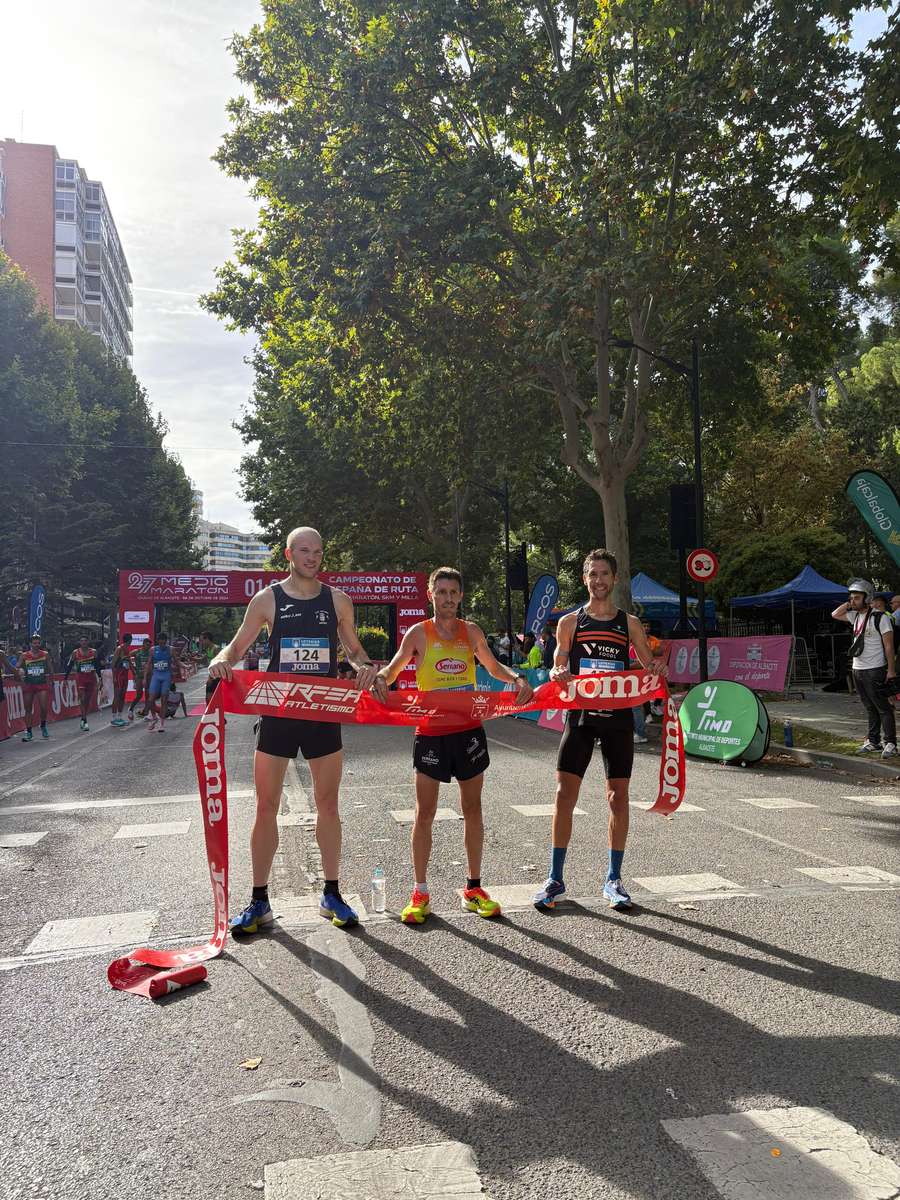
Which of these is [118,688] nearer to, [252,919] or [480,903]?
[252,919]

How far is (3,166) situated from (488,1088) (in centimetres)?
8543

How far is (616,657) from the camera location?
5.95 meters

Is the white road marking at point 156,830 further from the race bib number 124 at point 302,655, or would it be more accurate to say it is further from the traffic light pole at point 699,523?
the traffic light pole at point 699,523

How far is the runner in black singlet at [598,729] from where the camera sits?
5.67m

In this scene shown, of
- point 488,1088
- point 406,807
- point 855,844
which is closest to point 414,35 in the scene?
point 406,807

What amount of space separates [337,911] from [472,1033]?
1.62 m

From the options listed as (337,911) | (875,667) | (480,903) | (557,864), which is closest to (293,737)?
(337,911)

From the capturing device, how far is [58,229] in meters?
78.8

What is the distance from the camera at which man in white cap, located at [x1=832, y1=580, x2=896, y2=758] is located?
1177 cm

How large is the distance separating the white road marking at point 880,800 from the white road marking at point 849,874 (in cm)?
294

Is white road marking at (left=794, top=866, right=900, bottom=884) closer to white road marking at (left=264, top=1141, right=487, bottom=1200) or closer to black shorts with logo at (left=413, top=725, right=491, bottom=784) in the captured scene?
black shorts with logo at (left=413, top=725, right=491, bottom=784)

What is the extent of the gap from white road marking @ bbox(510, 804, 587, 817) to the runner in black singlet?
284cm

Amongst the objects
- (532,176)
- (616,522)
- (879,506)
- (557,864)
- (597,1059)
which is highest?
(532,176)

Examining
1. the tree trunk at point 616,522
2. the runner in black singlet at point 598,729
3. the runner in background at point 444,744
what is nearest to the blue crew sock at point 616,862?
the runner in black singlet at point 598,729
